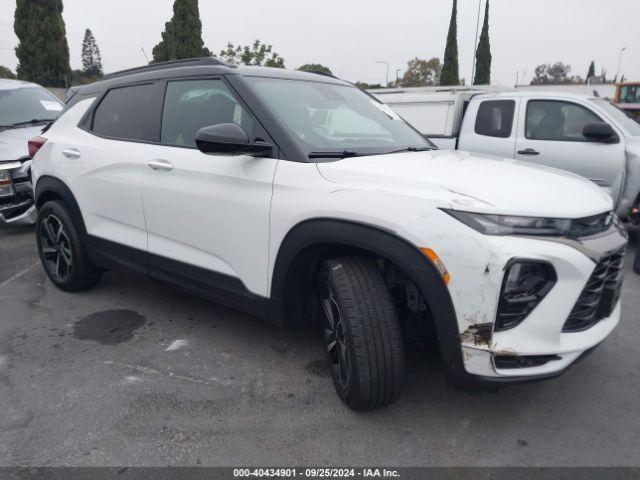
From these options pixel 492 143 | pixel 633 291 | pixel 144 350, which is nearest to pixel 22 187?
pixel 144 350

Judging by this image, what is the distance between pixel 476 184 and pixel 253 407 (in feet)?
5.21

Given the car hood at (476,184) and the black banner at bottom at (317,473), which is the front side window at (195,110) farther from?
the black banner at bottom at (317,473)

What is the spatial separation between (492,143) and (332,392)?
16.0ft

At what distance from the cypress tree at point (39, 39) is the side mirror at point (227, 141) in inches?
1062

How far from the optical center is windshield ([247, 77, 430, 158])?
114 inches

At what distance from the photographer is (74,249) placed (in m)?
4.09

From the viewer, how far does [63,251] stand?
429cm

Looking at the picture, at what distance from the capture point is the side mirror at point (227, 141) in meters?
2.66

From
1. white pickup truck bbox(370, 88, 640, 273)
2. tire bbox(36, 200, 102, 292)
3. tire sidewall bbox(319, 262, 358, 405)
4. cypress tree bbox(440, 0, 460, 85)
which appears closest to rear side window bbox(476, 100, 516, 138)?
white pickup truck bbox(370, 88, 640, 273)

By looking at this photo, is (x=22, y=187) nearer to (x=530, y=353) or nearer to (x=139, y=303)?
(x=139, y=303)

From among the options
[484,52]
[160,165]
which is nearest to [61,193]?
[160,165]

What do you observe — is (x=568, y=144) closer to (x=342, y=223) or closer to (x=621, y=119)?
(x=621, y=119)

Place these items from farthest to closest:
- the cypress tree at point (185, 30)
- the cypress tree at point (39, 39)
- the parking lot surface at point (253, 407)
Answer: the cypress tree at point (39, 39) < the cypress tree at point (185, 30) < the parking lot surface at point (253, 407)

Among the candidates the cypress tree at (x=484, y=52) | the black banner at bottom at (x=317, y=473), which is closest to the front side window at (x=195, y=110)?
the black banner at bottom at (x=317, y=473)
